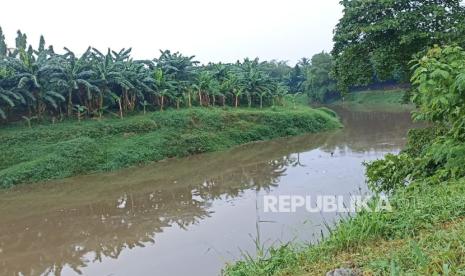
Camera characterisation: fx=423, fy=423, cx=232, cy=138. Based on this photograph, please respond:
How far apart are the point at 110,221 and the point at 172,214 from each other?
5.16 ft

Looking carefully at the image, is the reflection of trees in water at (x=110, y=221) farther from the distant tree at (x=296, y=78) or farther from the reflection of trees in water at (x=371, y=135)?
the distant tree at (x=296, y=78)

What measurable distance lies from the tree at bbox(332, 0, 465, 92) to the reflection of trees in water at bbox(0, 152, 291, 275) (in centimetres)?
444

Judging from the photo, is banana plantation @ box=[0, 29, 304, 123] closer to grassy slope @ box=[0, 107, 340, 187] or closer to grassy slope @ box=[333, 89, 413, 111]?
grassy slope @ box=[0, 107, 340, 187]

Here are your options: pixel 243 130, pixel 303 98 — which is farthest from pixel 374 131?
pixel 303 98

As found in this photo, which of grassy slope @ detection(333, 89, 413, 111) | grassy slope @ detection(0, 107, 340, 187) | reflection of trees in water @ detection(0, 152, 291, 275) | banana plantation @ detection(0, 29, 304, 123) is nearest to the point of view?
reflection of trees in water @ detection(0, 152, 291, 275)

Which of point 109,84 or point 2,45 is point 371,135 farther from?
point 2,45

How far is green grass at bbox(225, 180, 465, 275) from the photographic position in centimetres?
303

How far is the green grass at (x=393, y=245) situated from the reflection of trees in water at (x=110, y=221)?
5290 millimetres

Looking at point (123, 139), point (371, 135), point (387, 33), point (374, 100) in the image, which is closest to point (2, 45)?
point (123, 139)

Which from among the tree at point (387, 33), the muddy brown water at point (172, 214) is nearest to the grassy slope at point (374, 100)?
the muddy brown water at point (172, 214)

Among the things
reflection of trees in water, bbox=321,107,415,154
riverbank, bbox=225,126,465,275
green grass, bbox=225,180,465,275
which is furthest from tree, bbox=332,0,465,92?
green grass, bbox=225,180,465,275

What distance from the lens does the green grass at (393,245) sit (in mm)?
3034

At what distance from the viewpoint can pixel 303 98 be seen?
54.2 metres

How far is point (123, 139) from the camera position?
19000 millimetres
